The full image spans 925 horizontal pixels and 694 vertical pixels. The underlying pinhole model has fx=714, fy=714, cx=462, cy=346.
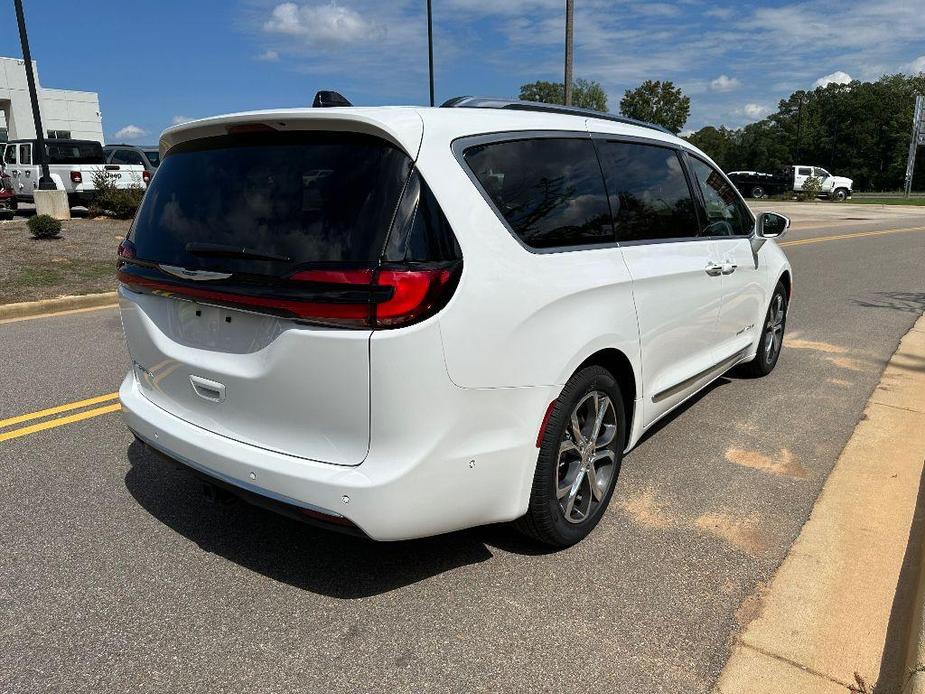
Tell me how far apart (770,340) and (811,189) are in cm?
4312

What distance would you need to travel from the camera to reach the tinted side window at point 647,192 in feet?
11.3

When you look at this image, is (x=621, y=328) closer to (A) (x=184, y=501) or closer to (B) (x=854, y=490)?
(B) (x=854, y=490)

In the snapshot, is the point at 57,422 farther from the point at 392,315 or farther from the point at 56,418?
the point at 392,315

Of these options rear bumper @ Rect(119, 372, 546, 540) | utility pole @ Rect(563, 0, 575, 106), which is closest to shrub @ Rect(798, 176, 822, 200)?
utility pole @ Rect(563, 0, 575, 106)

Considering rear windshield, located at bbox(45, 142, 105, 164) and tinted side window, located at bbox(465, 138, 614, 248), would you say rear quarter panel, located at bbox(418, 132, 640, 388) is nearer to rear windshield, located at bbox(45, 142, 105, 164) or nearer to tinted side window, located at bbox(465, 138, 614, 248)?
tinted side window, located at bbox(465, 138, 614, 248)

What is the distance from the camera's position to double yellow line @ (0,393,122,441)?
173 inches

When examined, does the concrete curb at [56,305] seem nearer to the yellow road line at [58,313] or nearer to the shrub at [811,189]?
the yellow road line at [58,313]

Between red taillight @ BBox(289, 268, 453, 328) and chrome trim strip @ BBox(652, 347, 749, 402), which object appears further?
chrome trim strip @ BBox(652, 347, 749, 402)

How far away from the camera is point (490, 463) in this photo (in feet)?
8.56

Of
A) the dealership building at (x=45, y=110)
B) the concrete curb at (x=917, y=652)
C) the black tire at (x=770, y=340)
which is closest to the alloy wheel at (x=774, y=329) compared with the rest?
the black tire at (x=770, y=340)

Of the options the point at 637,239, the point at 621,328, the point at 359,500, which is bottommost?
the point at 359,500

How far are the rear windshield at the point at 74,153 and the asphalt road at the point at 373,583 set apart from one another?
58.1 ft


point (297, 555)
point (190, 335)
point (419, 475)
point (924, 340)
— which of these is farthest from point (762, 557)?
point (924, 340)

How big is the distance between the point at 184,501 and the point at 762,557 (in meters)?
2.71
